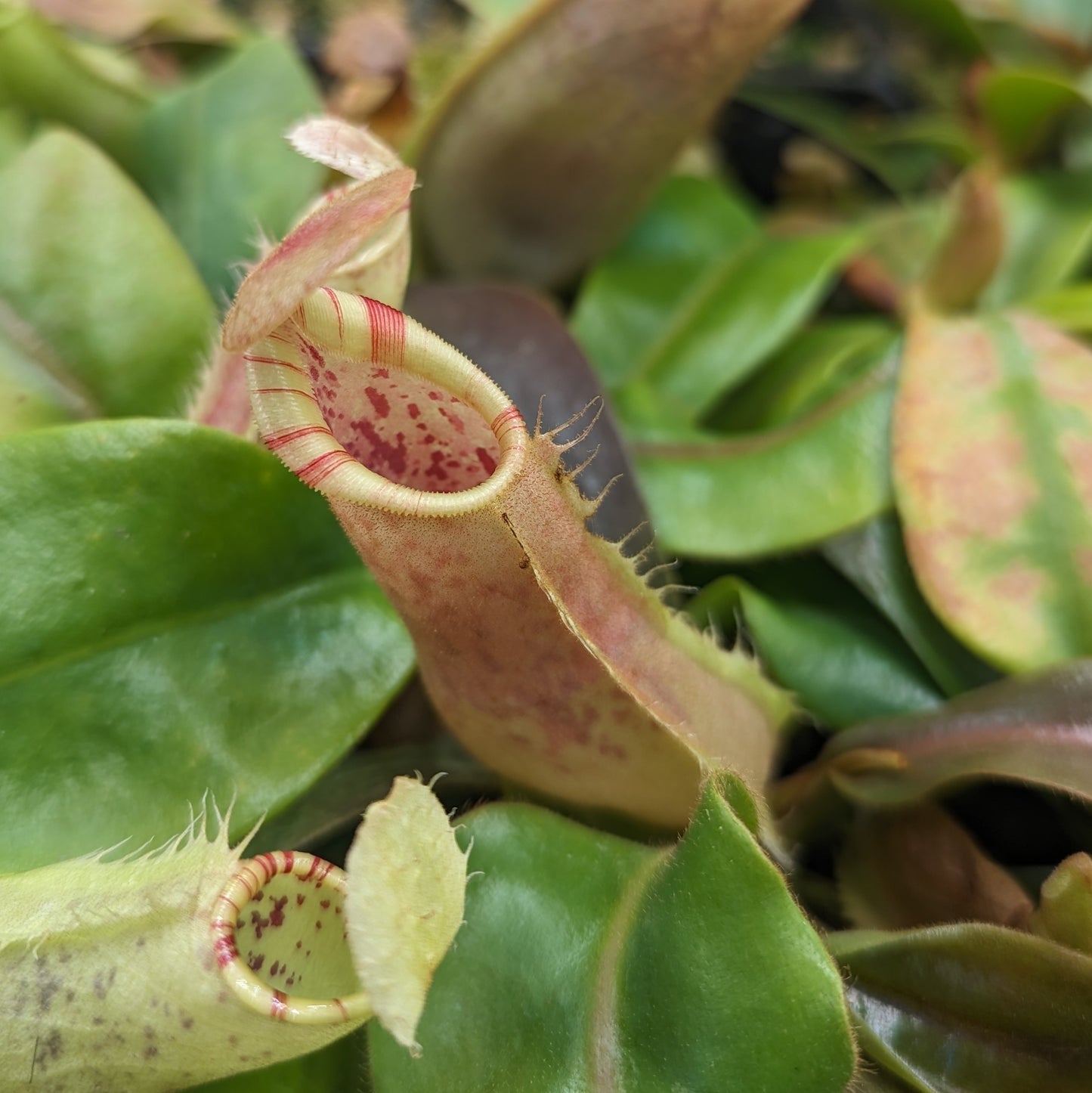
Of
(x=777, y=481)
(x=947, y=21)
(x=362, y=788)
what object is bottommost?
(x=362, y=788)

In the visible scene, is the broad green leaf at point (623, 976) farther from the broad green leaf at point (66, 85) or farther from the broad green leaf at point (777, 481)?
the broad green leaf at point (66, 85)

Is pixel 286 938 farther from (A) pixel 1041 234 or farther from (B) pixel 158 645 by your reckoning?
(A) pixel 1041 234

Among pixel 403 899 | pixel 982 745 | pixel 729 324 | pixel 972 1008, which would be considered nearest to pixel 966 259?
pixel 729 324

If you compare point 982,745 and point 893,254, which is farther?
point 893,254

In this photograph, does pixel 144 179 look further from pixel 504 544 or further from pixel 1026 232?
pixel 1026 232

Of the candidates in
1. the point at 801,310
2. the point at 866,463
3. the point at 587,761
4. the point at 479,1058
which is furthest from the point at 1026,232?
the point at 479,1058

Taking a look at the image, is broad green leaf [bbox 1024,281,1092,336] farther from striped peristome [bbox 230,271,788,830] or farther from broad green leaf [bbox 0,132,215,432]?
broad green leaf [bbox 0,132,215,432]

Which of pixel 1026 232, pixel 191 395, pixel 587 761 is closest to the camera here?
pixel 587 761
